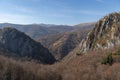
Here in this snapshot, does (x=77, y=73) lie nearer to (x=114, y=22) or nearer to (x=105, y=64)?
(x=105, y=64)

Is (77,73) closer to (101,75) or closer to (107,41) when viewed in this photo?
(101,75)

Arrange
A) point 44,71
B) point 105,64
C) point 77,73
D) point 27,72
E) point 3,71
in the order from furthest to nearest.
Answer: point 105,64 < point 77,73 < point 44,71 < point 27,72 < point 3,71

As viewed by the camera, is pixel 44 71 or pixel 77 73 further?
pixel 77 73

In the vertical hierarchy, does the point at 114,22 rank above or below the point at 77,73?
above

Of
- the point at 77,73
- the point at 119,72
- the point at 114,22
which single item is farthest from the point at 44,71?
the point at 114,22

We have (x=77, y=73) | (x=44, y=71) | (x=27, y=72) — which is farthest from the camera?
(x=77, y=73)

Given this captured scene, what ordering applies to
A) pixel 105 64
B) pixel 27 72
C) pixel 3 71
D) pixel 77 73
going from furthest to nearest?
pixel 105 64
pixel 77 73
pixel 27 72
pixel 3 71

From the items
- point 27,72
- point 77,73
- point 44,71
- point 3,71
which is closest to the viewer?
point 3,71

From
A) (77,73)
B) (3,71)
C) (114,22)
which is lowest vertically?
(77,73)

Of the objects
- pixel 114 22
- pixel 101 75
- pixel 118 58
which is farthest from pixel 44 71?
pixel 114 22
